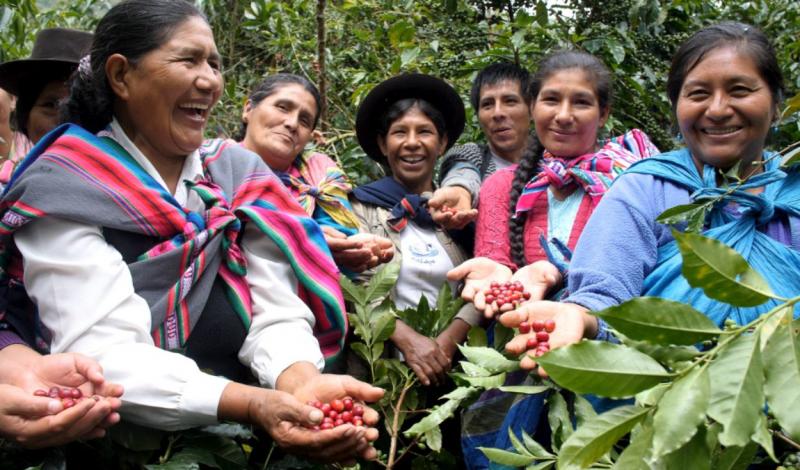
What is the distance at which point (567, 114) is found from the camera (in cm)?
240

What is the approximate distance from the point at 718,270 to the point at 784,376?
15cm

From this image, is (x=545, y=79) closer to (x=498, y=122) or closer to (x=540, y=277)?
(x=498, y=122)

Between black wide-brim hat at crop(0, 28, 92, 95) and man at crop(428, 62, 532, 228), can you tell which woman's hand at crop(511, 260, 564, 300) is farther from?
black wide-brim hat at crop(0, 28, 92, 95)

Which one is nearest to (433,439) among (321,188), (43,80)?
(321,188)

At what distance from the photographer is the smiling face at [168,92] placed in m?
1.78

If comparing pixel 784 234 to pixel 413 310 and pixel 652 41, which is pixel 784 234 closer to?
pixel 413 310

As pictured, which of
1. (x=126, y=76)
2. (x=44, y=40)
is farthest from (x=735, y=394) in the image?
(x=44, y=40)

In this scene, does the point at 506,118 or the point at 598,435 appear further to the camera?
the point at 506,118

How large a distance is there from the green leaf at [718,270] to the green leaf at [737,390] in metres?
0.08

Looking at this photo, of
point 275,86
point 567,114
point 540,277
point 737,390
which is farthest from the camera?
point 275,86

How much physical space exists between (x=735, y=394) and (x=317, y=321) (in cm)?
131

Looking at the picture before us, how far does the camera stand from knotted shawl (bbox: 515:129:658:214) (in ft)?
7.22

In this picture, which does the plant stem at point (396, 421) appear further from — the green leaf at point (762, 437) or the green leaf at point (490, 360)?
the green leaf at point (762, 437)

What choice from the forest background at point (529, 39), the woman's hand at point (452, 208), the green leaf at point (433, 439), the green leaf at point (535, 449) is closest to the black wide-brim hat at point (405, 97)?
the woman's hand at point (452, 208)
